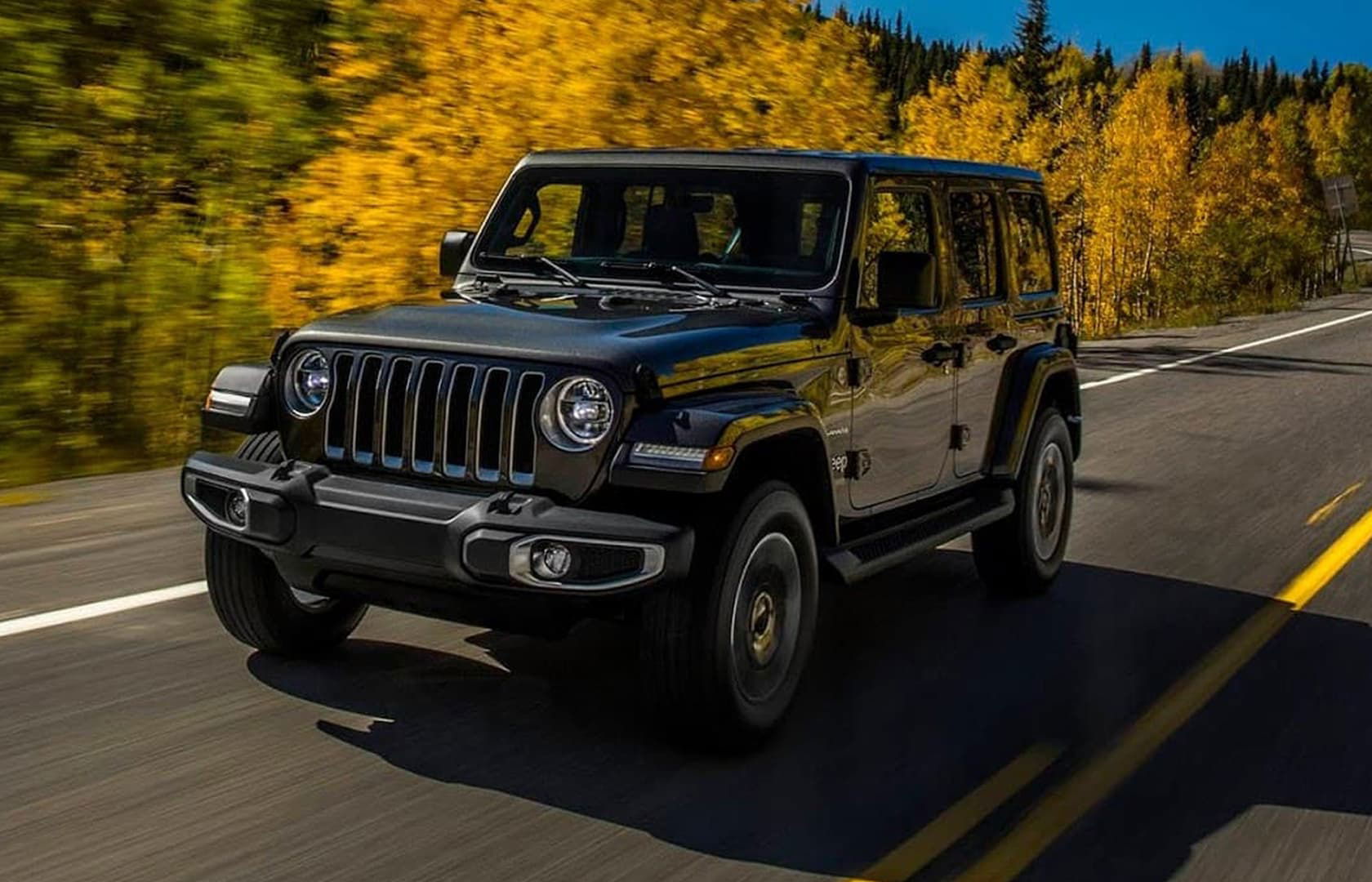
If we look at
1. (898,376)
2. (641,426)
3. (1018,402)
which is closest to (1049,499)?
(1018,402)

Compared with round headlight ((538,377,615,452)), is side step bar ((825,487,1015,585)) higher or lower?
lower

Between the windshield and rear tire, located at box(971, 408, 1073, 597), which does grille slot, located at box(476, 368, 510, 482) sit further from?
rear tire, located at box(971, 408, 1073, 597)

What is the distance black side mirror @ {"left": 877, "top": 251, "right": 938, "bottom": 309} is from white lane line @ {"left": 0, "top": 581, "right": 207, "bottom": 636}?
303 centimetres

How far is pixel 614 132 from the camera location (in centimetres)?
1594

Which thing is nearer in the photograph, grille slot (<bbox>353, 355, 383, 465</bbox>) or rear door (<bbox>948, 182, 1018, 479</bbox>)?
grille slot (<bbox>353, 355, 383, 465</bbox>)

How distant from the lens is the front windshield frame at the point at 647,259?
5.74 m

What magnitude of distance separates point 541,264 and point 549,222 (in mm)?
402

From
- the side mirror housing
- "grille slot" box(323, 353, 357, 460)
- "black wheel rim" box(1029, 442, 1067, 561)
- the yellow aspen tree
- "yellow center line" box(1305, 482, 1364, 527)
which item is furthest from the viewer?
the yellow aspen tree

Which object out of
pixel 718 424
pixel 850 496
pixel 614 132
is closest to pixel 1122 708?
pixel 850 496

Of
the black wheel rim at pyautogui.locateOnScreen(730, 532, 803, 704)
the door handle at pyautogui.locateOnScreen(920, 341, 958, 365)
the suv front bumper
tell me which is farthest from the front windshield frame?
the suv front bumper

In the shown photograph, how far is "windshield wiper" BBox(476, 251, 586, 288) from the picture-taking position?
5.87 m

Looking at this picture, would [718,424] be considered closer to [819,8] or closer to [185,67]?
[185,67]

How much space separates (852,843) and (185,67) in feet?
28.2

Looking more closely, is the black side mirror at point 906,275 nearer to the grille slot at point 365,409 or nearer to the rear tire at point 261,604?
the grille slot at point 365,409
